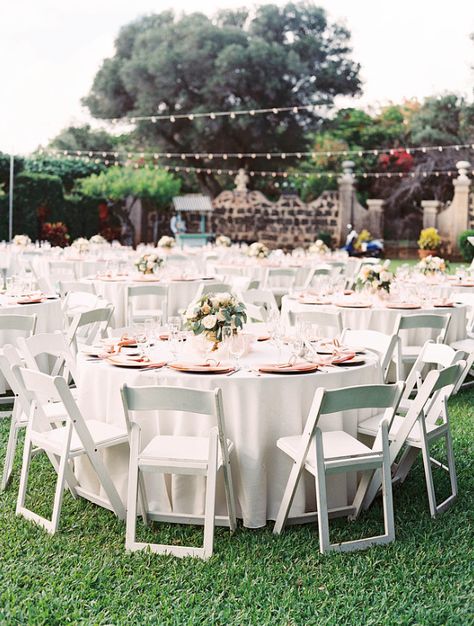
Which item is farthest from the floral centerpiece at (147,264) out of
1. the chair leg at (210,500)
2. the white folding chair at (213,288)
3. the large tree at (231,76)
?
the large tree at (231,76)

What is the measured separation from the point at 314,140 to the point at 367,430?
2634cm

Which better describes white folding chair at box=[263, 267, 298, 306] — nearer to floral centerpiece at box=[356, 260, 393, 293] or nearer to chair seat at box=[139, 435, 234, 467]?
floral centerpiece at box=[356, 260, 393, 293]

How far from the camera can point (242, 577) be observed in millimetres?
3451

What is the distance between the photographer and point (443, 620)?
3143 millimetres

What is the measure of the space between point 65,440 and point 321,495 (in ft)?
4.01

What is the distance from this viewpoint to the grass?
124 inches

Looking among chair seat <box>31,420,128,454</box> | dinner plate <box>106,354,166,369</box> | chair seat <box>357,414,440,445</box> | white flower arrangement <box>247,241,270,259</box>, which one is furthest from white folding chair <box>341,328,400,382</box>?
white flower arrangement <box>247,241,270,259</box>

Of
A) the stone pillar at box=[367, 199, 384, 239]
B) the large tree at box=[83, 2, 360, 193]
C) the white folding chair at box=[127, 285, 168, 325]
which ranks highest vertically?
the large tree at box=[83, 2, 360, 193]

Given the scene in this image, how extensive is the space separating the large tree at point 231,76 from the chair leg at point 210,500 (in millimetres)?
25140

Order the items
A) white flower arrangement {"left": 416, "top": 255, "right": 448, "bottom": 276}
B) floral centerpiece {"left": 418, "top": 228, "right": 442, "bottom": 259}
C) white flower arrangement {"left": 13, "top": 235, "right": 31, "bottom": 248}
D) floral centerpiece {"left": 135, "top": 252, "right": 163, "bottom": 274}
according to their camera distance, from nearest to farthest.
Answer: white flower arrangement {"left": 416, "top": 255, "right": 448, "bottom": 276} → floral centerpiece {"left": 135, "top": 252, "right": 163, "bottom": 274} → white flower arrangement {"left": 13, "top": 235, "right": 31, "bottom": 248} → floral centerpiece {"left": 418, "top": 228, "right": 442, "bottom": 259}

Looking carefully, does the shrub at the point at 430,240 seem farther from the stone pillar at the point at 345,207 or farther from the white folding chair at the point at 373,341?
the white folding chair at the point at 373,341

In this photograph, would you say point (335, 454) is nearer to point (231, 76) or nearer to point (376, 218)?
point (376, 218)

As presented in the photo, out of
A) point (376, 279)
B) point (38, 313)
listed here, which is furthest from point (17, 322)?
point (376, 279)

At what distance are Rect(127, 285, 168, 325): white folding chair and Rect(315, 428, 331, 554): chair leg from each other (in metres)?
4.52
